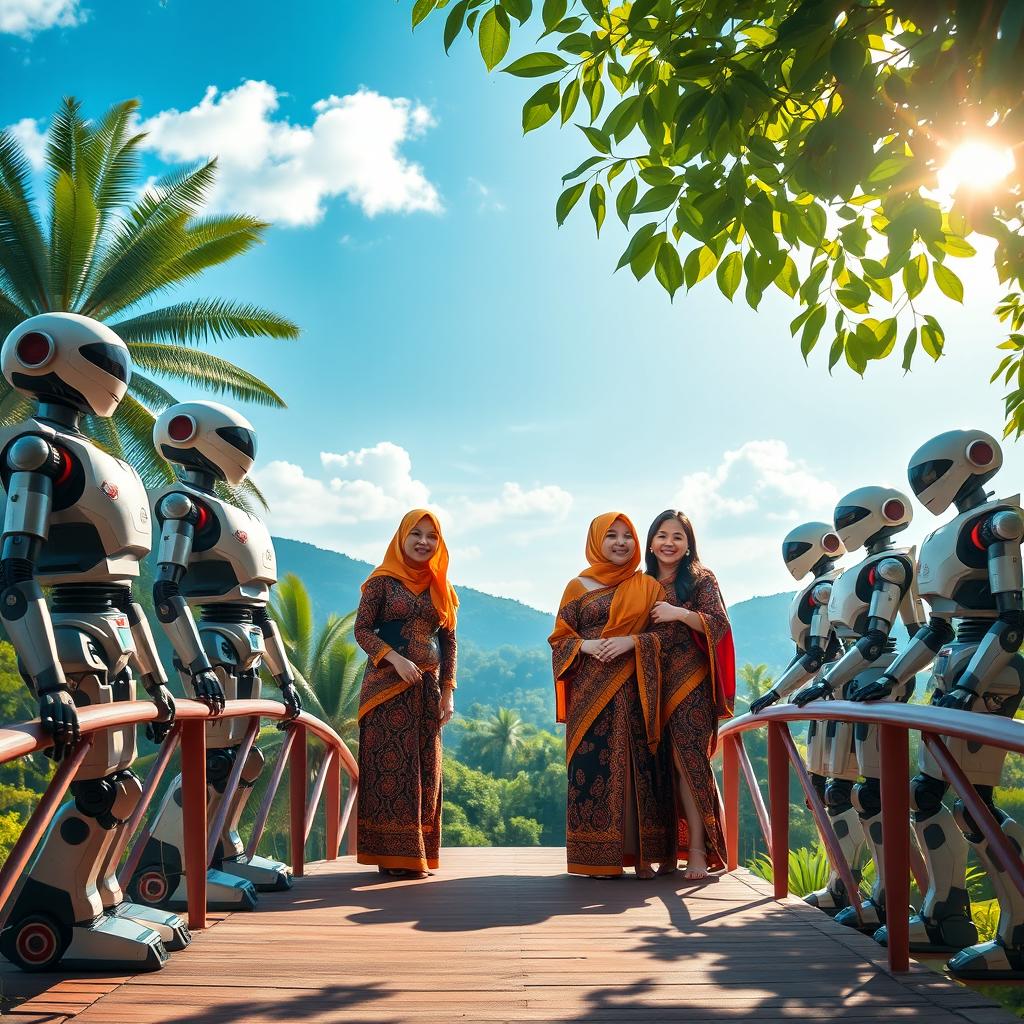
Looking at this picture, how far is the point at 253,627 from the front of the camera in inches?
200

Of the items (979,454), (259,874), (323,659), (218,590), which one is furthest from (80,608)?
(323,659)

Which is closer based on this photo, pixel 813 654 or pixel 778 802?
pixel 778 802

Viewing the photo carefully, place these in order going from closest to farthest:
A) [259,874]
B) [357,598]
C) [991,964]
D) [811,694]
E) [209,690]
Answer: [991,964] < [209,690] < [811,694] < [259,874] < [357,598]

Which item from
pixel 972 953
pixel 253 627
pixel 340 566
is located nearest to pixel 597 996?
pixel 972 953

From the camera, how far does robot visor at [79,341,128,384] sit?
353cm

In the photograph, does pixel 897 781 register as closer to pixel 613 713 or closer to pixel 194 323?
pixel 613 713

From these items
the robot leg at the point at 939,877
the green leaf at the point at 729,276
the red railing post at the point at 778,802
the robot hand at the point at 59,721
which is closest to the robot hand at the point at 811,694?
the red railing post at the point at 778,802

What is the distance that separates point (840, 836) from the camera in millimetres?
5660

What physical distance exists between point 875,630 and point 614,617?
1447 mm

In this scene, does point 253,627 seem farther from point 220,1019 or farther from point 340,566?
point 340,566

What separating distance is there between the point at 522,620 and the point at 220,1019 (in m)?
137

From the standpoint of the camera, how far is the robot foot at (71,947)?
10.7 feet

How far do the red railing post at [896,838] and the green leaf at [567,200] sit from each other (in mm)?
2059

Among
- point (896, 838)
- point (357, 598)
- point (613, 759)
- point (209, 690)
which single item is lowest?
point (896, 838)
